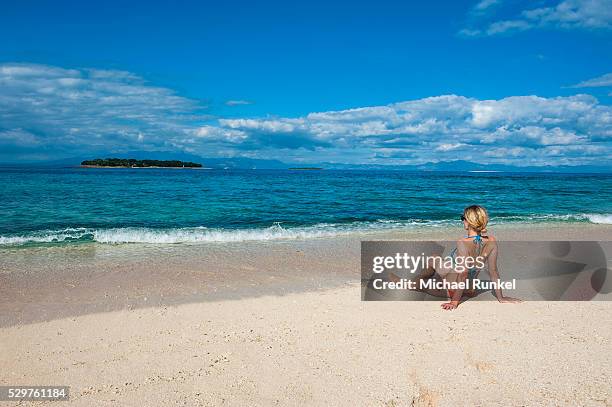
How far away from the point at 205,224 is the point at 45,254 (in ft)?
24.4

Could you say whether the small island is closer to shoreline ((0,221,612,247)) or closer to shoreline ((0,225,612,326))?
shoreline ((0,221,612,247))

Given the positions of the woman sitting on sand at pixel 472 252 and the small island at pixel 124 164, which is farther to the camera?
the small island at pixel 124 164

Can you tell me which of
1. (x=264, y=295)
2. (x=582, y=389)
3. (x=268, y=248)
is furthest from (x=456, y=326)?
(x=268, y=248)

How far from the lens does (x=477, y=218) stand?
257 inches

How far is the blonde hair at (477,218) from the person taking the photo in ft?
21.4

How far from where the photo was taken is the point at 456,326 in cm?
586

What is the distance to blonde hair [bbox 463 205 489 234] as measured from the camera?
21.4ft

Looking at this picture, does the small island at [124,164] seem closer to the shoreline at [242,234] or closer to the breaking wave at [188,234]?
the breaking wave at [188,234]

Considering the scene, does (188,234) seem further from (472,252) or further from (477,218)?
(477,218)

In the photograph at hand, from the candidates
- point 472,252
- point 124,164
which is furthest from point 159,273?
point 124,164

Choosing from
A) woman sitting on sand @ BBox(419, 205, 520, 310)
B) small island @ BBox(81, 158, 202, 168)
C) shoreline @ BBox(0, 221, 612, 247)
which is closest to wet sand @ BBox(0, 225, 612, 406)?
woman sitting on sand @ BBox(419, 205, 520, 310)

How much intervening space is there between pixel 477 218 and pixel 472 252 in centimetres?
64

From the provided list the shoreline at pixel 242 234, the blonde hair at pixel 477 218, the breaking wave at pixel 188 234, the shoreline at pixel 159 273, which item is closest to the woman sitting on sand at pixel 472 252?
the blonde hair at pixel 477 218

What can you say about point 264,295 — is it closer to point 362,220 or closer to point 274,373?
point 274,373
